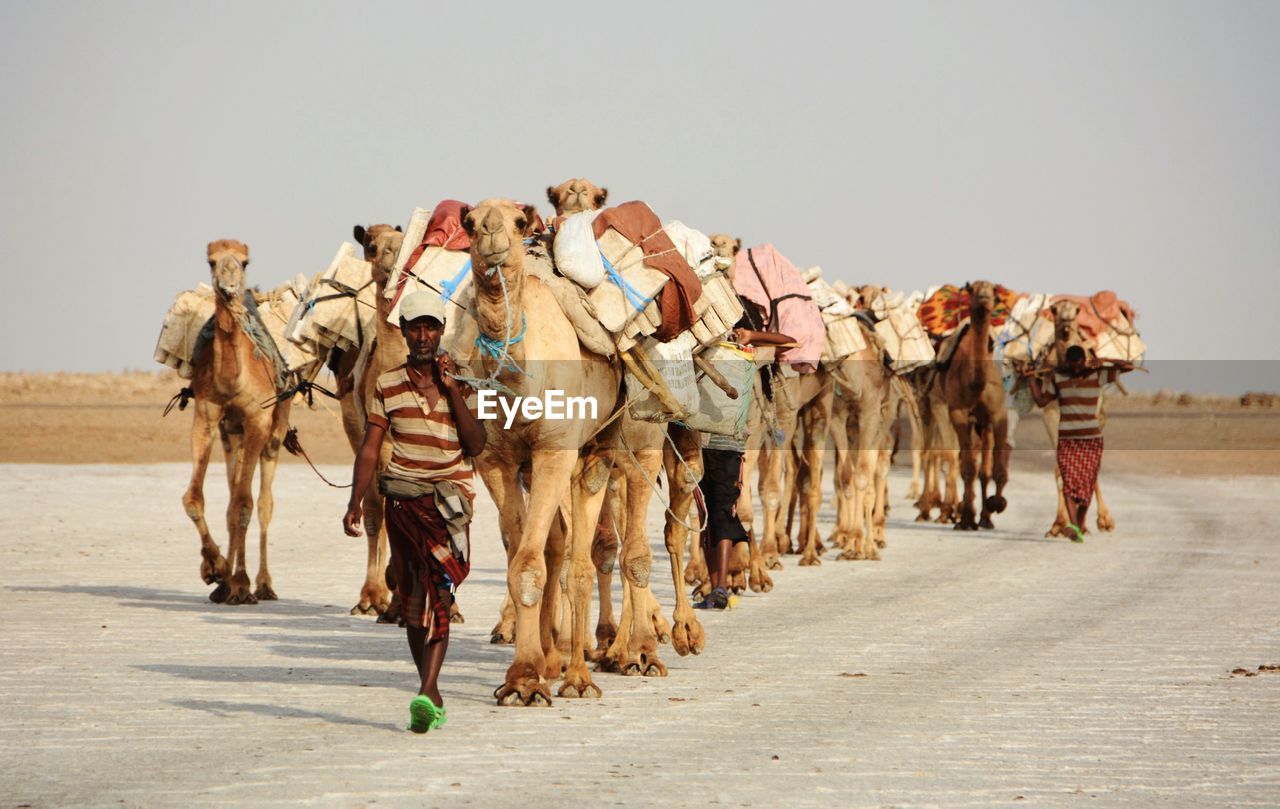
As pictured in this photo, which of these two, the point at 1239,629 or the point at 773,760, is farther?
the point at 1239,629

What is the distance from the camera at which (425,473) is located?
9.32 meters

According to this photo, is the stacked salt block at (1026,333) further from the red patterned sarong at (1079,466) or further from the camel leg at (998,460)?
the red patterned sarong at (1079,466)

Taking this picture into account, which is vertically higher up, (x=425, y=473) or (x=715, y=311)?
(x=715, y=311)

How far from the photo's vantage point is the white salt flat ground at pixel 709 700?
809 centimetres

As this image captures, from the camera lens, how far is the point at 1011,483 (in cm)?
3891

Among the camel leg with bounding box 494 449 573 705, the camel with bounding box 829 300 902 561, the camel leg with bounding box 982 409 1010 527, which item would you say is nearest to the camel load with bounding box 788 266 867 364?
the camel with bounding box 829 300 902 561

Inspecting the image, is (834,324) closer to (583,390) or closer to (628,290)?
(628,290)

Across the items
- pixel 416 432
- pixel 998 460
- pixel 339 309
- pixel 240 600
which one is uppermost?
pixel 339 309

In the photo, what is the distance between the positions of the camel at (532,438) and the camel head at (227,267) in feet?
19.1

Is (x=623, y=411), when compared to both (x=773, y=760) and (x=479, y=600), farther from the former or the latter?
(x=479, y=600)

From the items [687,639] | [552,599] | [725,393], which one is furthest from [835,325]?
[552,599]

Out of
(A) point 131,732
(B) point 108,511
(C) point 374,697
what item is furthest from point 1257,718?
(B) point 108,511

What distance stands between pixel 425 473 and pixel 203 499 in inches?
289

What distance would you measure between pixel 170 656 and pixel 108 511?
1433 centimetres
